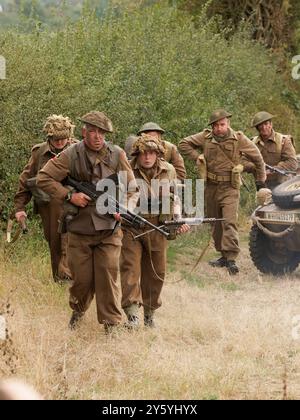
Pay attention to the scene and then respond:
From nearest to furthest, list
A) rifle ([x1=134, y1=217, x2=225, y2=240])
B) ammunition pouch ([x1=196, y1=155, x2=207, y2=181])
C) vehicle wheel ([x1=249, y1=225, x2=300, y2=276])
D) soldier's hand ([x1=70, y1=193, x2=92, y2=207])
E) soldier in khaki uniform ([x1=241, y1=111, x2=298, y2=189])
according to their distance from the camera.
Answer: soldier's hand ([x1=70, y1=193, x2=92, y2=207]) → rifle ([x1=134, y1=217, x2=225, y2=240]) → ammunition pouch ([x1=196, y1=155, x2=207, y2=181]) → vehicle wheel ([x1=249, y1=225, x2=300, y2=276]) → soldier in khaki uniform ([x1=241, y1=111, x2=298, y2=189])

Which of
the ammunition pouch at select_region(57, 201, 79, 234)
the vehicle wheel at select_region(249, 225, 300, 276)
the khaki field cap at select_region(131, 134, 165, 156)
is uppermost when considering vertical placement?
the khaki field cap at select_region(131, 134, 165, 156)

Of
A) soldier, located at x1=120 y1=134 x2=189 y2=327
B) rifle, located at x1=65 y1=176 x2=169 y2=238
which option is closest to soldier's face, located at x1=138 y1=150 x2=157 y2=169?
soldier, located at x1=120 y1=134 x2=189 y2=327

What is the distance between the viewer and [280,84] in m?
21.9

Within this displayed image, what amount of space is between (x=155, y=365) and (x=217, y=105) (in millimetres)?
8983

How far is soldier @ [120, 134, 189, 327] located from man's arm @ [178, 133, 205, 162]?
3.79 m

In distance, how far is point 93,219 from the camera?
7289 mm

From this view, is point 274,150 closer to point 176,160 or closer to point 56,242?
point 176,160

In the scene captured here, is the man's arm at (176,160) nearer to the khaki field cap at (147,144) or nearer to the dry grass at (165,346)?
the dry grass at (165,346)

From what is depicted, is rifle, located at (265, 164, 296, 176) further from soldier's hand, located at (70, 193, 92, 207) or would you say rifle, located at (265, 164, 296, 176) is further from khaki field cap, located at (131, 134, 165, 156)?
soldier's hand, located at (70, 193, 92, 207)

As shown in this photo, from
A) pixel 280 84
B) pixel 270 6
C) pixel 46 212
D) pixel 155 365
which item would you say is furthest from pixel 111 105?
pixel 270 6

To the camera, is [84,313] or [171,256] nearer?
[84,313]

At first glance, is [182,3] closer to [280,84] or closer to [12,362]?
[280,84]

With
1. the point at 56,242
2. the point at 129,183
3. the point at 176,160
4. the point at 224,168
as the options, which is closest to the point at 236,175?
the point at 224,168

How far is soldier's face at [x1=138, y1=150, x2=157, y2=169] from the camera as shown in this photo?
7988mm
